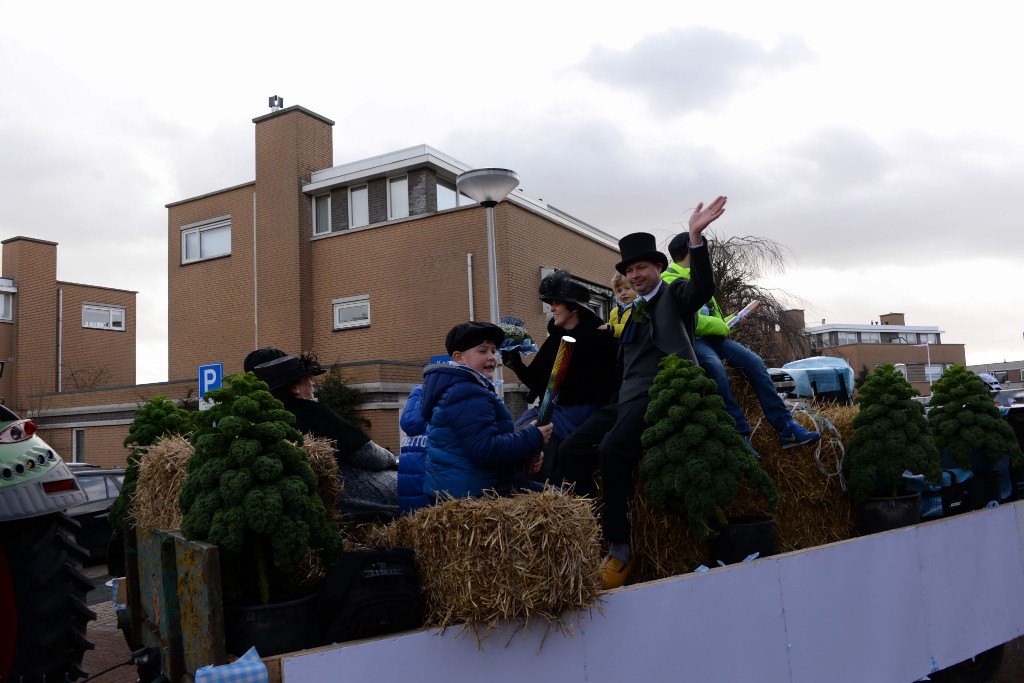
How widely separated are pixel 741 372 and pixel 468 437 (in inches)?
76.4

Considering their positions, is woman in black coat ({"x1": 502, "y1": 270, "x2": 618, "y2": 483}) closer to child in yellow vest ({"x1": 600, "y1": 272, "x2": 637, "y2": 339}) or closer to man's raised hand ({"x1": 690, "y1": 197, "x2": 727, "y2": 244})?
child in yellow vest ({"x1": 600, "y1": 272, "x2": 637, "y2": 339})

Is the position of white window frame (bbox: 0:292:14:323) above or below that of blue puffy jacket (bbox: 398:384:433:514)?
above

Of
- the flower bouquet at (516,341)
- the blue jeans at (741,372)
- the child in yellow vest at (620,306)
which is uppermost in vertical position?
the child in yellow vest at (620,306)

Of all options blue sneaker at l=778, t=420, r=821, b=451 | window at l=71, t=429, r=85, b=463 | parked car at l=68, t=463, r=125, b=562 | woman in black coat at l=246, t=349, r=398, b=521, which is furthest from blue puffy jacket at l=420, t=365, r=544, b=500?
window at l=71, t=429, r=85, b=463

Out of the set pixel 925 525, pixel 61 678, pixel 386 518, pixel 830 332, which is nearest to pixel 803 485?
pixel 925 525

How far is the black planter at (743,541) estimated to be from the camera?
3891 mm

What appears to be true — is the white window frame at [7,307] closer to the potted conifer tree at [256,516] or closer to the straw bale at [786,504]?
the straw bale at [786,504]

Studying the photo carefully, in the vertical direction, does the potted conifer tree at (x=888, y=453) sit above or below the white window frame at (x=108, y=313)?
below

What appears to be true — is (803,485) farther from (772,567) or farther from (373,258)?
A: (373,258)

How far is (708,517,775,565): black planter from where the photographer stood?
3.89m

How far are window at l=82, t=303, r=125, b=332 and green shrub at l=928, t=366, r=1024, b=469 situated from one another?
39284mm

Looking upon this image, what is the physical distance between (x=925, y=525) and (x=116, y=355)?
1602 inches

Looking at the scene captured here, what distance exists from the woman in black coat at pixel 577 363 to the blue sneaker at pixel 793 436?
0.93 metres

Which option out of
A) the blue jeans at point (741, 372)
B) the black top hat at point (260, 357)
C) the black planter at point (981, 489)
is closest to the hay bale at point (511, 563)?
the blue jeans at point (741, 372)
